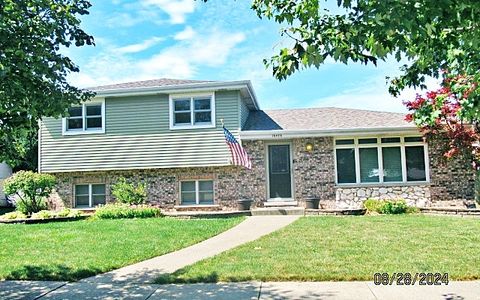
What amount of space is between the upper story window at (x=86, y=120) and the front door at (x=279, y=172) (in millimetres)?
6788

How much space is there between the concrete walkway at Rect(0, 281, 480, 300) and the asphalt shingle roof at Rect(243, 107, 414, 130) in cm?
1076

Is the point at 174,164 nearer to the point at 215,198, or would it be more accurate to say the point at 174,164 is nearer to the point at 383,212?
the point at 215,198

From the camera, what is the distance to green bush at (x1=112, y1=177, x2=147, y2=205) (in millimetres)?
16391

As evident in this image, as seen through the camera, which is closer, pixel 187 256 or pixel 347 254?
pixel 347 254

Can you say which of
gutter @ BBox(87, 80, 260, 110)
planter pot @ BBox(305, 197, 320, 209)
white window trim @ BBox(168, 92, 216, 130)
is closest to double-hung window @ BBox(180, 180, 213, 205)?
white window trim @ BBox(168, 92, 216, 130)

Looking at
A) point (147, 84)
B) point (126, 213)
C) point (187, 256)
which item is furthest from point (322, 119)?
point (187, 256)

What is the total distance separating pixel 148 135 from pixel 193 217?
13.4 feet

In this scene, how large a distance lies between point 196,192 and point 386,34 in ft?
45.1

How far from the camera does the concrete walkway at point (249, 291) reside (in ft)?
16.9

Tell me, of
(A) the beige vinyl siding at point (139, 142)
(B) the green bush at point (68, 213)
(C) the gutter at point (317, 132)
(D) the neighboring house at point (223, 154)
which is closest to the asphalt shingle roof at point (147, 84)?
(D) the neighboring house at point (223, 154)

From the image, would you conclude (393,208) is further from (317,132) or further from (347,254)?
(347,254)

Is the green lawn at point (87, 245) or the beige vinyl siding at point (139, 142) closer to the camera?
the green lawn at point (87, 245)
